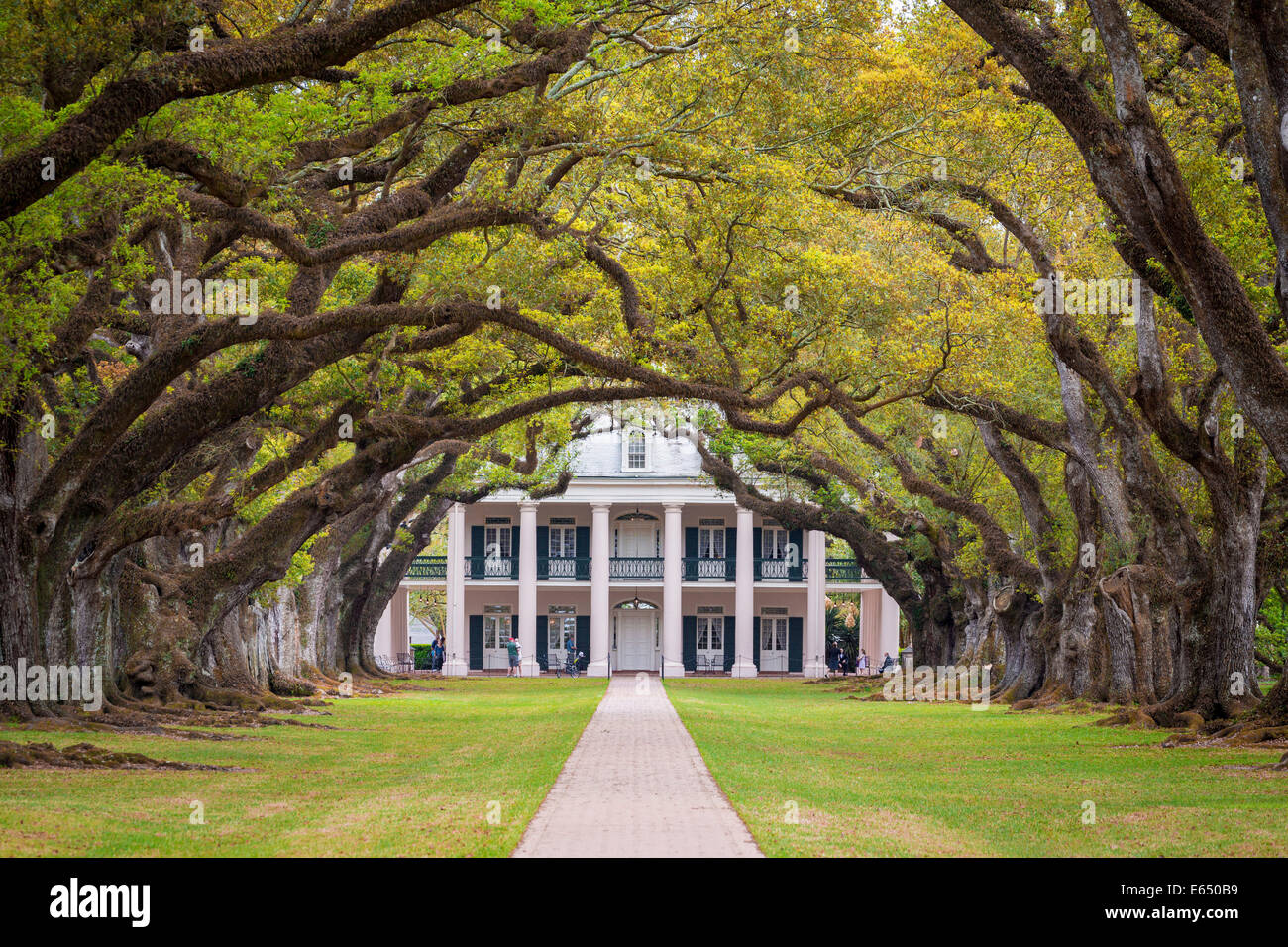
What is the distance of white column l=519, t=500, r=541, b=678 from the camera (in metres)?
47.7

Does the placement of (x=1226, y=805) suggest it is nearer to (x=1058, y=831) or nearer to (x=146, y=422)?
(x=1058, y=831)

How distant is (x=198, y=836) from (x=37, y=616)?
8.23 metres

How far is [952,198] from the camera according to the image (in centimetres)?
1959

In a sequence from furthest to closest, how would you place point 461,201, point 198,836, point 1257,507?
point 1257,507 → point 461,201 → point 198,836

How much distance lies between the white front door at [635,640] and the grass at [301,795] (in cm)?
2965

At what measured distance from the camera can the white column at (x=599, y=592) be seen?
1864 inches

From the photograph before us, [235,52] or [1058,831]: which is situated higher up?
[235,52]

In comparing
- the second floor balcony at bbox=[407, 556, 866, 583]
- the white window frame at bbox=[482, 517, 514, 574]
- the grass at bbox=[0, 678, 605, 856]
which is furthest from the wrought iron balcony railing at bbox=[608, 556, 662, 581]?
the grass at bbox=[0, 678, 605, 856]

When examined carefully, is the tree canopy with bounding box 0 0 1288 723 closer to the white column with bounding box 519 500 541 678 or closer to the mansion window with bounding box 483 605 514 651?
the white column with bounding box 519 500 541 678

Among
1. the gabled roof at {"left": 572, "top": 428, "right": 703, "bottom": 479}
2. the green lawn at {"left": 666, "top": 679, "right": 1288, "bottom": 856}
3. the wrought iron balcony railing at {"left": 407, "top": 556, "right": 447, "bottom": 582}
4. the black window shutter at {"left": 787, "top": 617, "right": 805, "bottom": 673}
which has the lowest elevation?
the black window shutter at {"left": 787, "top": 617, "right": 805, "bottom": 673}

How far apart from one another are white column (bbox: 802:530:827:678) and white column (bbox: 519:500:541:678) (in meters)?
9.50

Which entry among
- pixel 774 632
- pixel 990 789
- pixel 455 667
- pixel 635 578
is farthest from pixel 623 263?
pixel 774 632

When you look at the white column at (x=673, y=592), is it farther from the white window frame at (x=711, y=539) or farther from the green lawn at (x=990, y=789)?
the green lawn at (x=990, y=789)

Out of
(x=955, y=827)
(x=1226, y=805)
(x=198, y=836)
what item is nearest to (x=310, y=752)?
(x=198, y=836)
